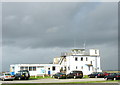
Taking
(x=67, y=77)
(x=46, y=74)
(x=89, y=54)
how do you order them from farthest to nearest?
(x=89, y=54) < (x=46, y=74) < (x=67, y=77)

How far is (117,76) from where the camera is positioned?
4400cm

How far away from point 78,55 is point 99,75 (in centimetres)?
1600

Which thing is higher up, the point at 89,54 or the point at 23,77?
the point at 89,54

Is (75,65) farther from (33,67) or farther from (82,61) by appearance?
(33,67)

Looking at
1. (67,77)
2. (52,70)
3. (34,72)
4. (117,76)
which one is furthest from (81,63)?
(117,76)

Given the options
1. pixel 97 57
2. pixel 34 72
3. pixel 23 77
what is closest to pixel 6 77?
pixel 23 77

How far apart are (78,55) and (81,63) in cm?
230

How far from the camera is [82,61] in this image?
229 ft

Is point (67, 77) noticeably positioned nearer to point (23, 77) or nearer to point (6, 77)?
point (23, 77)

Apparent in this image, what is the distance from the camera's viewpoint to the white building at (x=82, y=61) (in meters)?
69.4

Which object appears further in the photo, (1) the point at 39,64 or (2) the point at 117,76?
(1) the point at 39,64

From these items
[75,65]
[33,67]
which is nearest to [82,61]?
[75,65]

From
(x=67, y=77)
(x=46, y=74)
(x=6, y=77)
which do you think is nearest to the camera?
(x=6, y=77)

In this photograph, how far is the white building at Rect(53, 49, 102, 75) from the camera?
228ft
